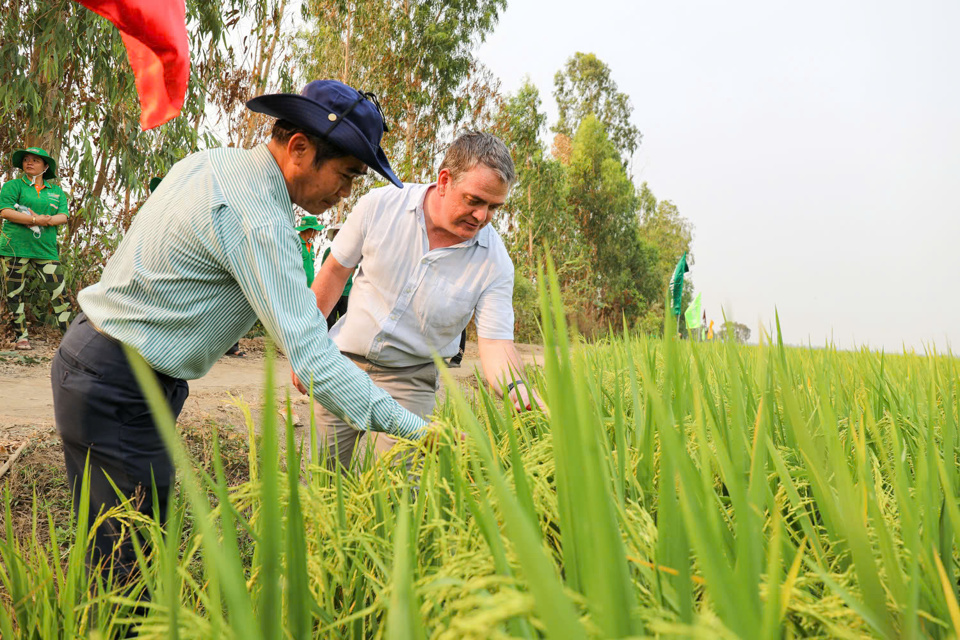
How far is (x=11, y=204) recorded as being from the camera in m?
5.72

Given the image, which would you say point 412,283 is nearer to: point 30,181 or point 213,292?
point 213,292

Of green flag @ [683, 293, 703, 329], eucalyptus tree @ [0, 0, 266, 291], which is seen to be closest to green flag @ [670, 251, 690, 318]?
green flag @ [683, 293, 703, 329]

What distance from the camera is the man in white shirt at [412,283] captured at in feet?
7.87

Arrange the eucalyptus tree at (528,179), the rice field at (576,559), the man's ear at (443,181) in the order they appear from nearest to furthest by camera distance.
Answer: the rice field at (576,559) → the man's ear at (443,181) → the eucalyptus tree at (528,179)

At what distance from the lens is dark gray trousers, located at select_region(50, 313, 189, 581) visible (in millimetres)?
1622

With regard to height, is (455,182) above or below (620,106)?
below

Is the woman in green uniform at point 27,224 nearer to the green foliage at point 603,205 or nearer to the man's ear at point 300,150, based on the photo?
the man's ear at point 300,150

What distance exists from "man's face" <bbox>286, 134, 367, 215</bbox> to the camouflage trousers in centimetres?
561

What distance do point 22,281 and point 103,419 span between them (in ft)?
18.0

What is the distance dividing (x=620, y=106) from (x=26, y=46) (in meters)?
29.2

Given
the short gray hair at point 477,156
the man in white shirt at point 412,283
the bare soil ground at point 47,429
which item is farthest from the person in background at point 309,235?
the short gray hair at point 477,156

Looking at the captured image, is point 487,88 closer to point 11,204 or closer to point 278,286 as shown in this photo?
point 11,204

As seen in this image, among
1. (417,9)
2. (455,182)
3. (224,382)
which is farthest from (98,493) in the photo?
(417,9)

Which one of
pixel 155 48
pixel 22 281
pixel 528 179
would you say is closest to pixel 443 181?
pixel 155 48
